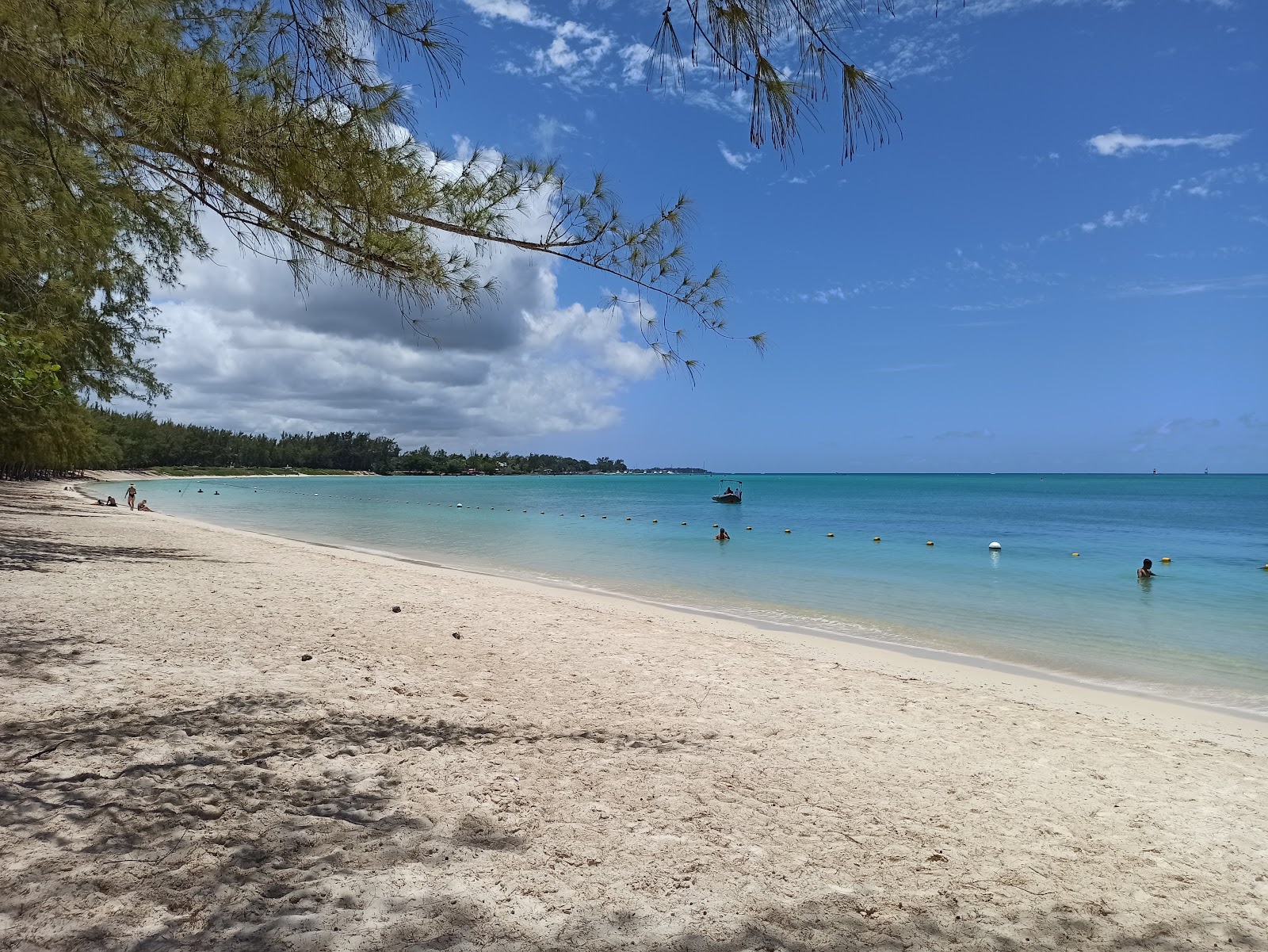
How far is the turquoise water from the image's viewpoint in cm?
978

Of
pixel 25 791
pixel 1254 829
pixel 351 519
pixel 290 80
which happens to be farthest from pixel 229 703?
pixel 351 519

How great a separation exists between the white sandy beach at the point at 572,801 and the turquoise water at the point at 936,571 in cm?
376

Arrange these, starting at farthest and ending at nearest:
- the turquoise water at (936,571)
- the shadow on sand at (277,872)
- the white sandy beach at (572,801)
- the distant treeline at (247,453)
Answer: the distant treeline at (247,453) < the turquoise water at (936,571) < the white sandy beach at (572,801) < the shadow on sand at (277,872)

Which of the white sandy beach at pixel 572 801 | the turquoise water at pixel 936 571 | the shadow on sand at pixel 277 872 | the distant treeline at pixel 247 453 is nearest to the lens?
the shadow on sand at pixel 277 872

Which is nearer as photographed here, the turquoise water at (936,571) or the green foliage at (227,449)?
the turquoise water at (936,571)

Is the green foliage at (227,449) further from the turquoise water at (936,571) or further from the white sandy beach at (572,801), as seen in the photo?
the white sandy beach at (572,801)

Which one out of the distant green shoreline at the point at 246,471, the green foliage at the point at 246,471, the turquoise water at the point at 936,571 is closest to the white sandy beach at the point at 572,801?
the turquoise water at the point at 936,571

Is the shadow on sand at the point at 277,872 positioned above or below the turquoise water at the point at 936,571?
above

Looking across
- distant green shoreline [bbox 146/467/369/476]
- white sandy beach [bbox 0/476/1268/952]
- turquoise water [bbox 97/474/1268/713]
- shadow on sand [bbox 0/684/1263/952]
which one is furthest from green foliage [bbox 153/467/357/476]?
shadow on sand [bbox 0/684/1263/952]

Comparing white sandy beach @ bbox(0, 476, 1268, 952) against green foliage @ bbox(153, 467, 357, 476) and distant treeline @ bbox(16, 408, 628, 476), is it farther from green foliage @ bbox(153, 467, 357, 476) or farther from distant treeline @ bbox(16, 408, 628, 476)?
green foliage @ bbox(153, 467, 357, 476)

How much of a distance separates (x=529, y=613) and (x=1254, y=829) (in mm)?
6879

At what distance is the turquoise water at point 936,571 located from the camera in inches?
385

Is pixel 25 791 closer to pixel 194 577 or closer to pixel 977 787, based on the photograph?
pixel 977 787

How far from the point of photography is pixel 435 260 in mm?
3871
